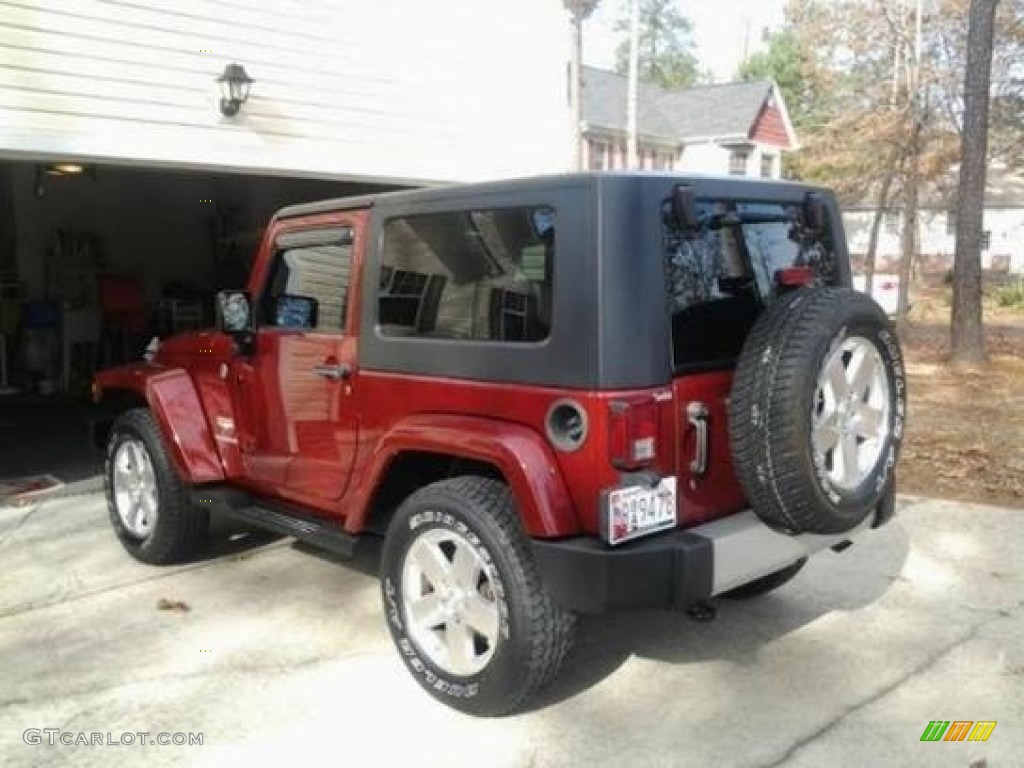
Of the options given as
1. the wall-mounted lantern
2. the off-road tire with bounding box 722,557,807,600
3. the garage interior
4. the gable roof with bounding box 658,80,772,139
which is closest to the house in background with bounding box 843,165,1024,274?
the gable roof with bounding box 658,80,772,139

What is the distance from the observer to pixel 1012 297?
26047mm

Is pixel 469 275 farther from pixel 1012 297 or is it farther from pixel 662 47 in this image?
pixel 662 47

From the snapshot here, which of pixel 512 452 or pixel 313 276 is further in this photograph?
pixel 313 276

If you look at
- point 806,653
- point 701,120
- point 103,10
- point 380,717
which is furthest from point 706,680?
point 701,120

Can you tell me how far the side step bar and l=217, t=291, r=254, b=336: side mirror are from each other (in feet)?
2.60

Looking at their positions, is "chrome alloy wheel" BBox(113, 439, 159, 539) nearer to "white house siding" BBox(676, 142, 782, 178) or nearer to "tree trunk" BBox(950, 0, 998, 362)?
"tree trunk" BBox(950, 0, 998, 362)

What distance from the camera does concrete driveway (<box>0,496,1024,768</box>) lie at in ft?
11.1

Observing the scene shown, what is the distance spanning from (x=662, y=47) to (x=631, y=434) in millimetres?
68042

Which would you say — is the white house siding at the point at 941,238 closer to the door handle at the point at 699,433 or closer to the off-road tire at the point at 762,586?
the off-road tire at the point at 762,586

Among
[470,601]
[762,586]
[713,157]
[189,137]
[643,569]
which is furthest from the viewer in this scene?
[713,157]

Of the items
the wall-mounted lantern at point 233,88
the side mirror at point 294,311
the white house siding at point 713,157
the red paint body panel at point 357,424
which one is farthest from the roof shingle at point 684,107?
the side mirror at point 294,311

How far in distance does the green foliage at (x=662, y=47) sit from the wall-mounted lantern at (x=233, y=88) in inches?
2383

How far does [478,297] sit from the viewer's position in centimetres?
A: 363

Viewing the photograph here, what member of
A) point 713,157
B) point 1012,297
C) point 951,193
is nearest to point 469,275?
point 1012,297
